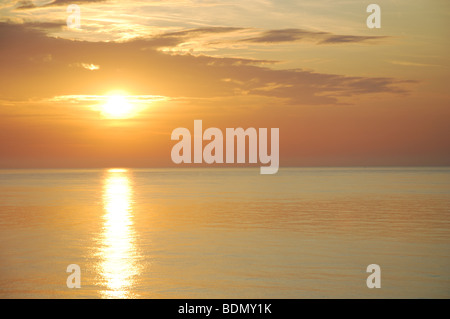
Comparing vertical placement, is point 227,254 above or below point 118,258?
above

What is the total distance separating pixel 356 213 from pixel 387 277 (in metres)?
19.7

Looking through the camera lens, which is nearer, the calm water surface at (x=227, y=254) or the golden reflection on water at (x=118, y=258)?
the golden reflection on water at (x=118, y=258)

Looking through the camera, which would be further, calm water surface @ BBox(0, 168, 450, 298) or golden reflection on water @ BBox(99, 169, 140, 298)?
calm water surface @ BBox(0, 168, 450, 298)

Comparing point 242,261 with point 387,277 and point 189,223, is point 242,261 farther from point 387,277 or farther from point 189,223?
point 189,223

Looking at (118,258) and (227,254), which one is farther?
(227,254)

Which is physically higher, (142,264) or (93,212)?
(93,212)

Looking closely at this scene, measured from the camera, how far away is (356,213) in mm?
36656

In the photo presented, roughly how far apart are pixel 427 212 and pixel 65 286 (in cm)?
2888
